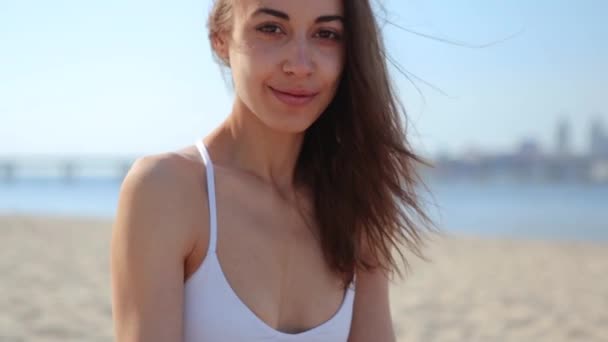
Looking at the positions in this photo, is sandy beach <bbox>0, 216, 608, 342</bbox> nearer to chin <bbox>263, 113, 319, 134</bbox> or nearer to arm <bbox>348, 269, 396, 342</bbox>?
arm <bbox>348, 269, 396, 342</bbox>

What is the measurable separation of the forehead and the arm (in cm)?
64

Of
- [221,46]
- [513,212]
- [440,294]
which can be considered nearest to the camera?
[221,46]

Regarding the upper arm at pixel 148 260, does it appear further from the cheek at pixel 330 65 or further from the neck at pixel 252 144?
the cheek at pixel 330 65

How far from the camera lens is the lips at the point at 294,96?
56.5 inches

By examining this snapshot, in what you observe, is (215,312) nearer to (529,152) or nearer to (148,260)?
(148,260)

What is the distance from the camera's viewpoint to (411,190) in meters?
1.75

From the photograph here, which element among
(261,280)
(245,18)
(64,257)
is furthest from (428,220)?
(64,257)

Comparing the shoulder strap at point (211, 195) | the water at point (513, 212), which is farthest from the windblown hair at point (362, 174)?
the water at point (513, 212)

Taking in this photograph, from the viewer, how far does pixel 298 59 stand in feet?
4.64

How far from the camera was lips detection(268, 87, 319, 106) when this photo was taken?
143 cm

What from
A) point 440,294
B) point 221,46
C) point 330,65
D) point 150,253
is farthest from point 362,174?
point 440,294

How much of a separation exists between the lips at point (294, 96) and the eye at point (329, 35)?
12 centimetres

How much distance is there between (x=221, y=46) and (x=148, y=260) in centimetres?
51

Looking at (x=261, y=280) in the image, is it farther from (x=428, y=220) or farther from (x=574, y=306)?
(x=574, y=306)
